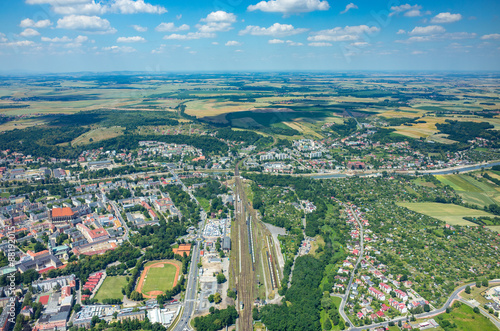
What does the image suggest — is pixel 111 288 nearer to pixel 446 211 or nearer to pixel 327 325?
pixel 327 325

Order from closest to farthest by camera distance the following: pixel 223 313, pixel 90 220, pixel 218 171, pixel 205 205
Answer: pixel 223 313 < pixel 90 220 < pixel 205 205 < pixel 218 171

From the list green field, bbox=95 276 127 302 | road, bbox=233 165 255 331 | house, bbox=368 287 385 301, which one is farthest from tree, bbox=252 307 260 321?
green field, bbox=95 276 127 302

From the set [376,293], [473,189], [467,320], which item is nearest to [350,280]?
[376,293]

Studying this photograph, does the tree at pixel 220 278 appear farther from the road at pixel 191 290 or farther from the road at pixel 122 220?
the road at pixel 122 220

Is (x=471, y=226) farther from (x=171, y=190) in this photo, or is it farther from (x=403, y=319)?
(x=171, y=190)

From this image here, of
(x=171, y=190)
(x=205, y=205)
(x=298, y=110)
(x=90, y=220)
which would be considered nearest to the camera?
(x=90, y=220)

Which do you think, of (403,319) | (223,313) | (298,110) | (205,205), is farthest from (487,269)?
(298,110)

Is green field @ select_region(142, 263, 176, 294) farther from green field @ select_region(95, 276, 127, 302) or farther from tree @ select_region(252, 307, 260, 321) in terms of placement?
tree @ select_region(252, 307, 260, 321)
